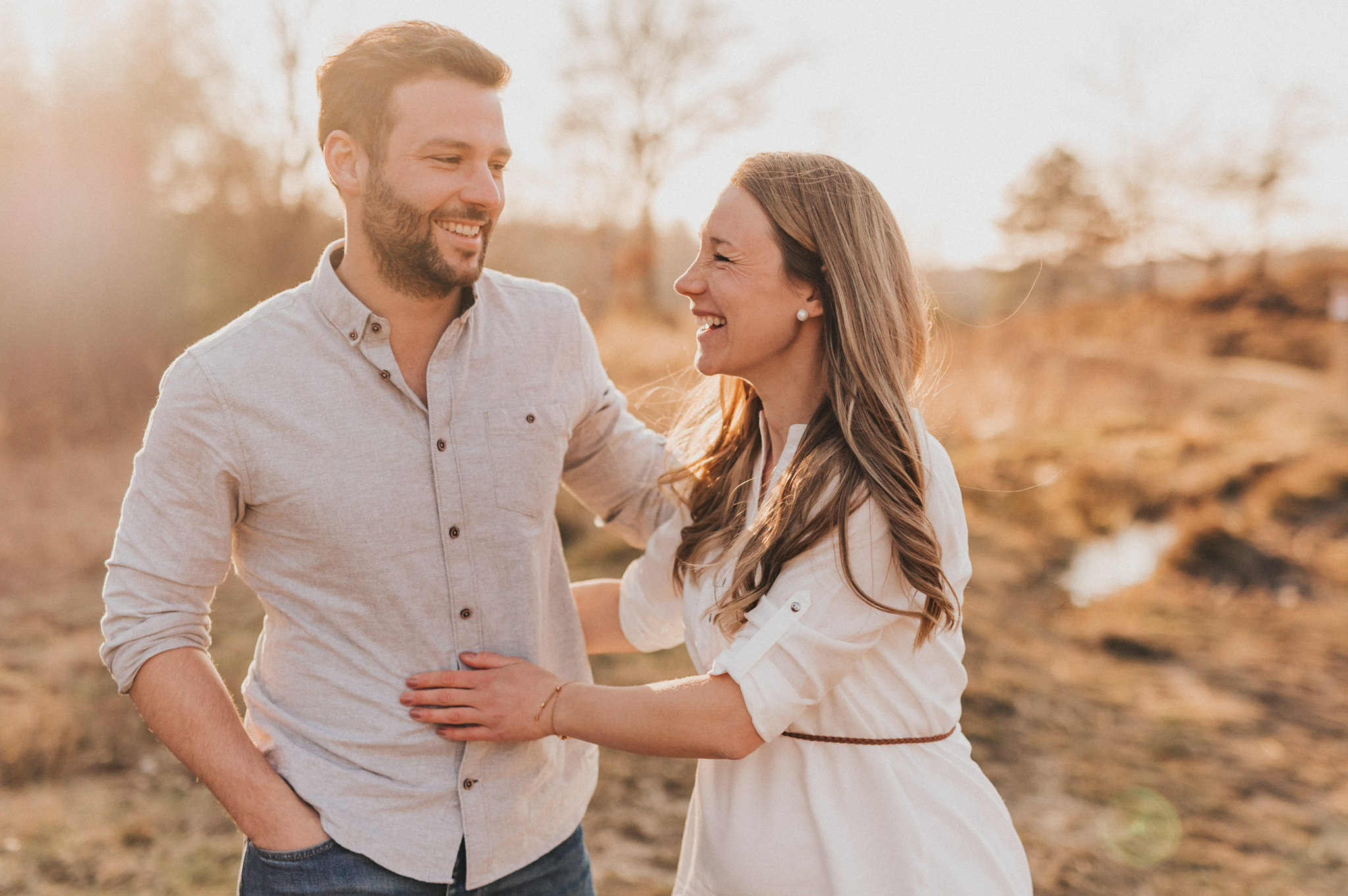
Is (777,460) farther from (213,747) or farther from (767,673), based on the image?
(213,747)

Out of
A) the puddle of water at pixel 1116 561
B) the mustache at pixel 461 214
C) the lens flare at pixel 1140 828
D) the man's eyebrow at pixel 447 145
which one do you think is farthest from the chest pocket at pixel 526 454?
the puddle of water at pixel 1116 561

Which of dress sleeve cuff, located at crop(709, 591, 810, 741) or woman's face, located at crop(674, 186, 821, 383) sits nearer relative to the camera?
dress sleeve cuff, located at crop(709, 591, 810, 741)

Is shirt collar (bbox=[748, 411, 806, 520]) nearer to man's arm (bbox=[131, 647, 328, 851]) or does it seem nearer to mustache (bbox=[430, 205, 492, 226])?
mustache (bbox=[430, 205, 492, 226])

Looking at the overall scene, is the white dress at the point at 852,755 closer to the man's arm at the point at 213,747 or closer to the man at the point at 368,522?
the man at the point at 368,522

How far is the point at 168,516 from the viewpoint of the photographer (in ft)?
5.68

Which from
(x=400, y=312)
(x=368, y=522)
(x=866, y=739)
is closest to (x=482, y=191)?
(x=400, y=312)

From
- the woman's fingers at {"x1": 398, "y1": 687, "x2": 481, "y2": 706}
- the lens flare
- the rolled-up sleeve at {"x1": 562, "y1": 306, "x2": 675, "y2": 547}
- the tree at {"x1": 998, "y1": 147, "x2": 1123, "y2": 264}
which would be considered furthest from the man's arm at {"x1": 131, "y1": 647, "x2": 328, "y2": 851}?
the tree at {"x1": 998, "y1": 147, "x2": 1123, "y2": 264}

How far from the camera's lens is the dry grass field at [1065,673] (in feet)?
12.4

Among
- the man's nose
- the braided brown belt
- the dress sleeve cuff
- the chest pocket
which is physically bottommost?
the braided brown belt

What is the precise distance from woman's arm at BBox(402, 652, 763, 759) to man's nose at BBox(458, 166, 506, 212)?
886 mm

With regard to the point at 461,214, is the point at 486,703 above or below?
below

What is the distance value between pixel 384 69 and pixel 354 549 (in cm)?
93

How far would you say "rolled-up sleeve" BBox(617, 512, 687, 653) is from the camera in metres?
2.19

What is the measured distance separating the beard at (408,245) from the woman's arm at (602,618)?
804 mm
